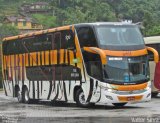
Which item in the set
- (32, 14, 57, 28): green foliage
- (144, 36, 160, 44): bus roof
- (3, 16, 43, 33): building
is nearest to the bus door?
(144, 36, 160, 44): bus roof

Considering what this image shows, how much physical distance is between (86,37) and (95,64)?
1173mm

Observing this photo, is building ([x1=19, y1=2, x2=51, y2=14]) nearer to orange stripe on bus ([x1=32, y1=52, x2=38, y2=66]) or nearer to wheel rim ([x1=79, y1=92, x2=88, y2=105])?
orange stripe on bus ([x1=32, y1=52, x2=38, y2=66])

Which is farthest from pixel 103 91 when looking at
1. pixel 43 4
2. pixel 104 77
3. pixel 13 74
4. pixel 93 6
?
pixel 43 4

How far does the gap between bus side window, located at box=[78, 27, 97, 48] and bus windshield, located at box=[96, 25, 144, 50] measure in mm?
290

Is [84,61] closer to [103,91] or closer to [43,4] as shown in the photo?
[103,91]

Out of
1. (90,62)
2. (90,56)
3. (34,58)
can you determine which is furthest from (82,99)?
(34,58)

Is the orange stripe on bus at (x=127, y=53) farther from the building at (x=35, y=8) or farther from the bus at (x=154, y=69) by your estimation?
the building at (x=35, y=8)

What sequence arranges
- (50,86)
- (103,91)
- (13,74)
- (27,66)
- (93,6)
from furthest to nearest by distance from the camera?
(93,6), (13,74), (27,66), (50,86), (103,91)

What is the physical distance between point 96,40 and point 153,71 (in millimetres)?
7454

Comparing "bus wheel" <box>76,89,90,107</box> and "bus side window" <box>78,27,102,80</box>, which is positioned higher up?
"bus side window" <box>78,27,102,80</box>

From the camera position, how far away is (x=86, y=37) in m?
21.1

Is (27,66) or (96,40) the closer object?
(96,40)

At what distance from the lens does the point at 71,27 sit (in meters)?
21.9

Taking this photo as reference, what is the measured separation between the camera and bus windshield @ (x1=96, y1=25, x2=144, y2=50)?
2061 cm
